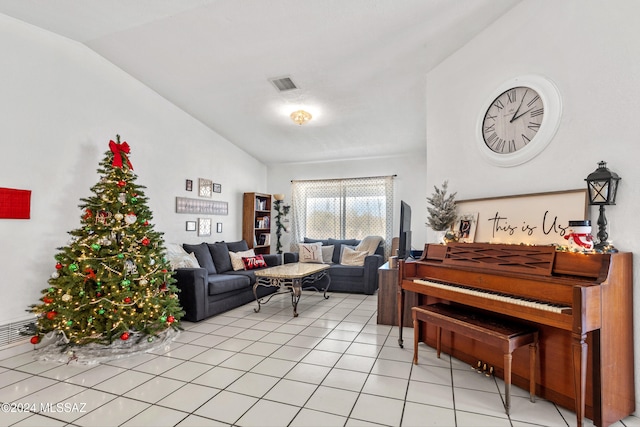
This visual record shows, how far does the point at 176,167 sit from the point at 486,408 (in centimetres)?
468

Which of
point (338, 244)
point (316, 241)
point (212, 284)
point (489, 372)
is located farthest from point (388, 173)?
point (489, 372)

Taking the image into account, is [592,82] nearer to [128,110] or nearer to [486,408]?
[486,408]

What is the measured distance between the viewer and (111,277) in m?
2.89

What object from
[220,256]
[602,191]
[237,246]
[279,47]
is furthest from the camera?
[237,246]

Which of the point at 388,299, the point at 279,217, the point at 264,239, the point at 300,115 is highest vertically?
the point at 300,115

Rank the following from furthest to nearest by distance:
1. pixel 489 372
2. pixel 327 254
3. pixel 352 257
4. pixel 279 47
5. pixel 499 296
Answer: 1. pixel 327 254
2. pixel 352 257
3. pixel 279 47
4. pixel 489 372
5. pixel 499 296

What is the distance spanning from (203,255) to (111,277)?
1908 mm

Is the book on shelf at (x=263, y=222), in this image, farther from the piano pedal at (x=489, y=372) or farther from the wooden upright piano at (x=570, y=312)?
the piano pedal at (x=489, y=372)

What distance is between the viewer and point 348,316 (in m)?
4.10

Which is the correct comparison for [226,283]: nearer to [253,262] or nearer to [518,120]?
[253,262]

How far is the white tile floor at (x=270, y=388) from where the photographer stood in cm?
191

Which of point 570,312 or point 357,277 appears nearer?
point 570,312

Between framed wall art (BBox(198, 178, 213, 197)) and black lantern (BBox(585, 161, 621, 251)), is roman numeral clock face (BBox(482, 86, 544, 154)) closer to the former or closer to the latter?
black lantern (BBox(585, 161, 621, 251))

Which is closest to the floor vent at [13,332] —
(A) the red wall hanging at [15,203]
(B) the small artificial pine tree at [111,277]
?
(B) the small artificial pine tree at [111,277]
